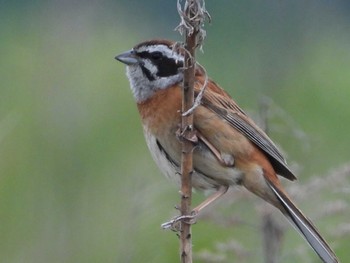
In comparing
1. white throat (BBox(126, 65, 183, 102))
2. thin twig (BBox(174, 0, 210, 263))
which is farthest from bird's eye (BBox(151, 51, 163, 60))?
thin twig (BBox(174, 0, 210, 263))

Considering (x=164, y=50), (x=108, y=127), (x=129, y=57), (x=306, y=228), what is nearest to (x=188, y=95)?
(x=164, y=50)

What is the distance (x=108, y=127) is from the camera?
36.2 feet

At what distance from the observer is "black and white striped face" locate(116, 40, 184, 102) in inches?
242

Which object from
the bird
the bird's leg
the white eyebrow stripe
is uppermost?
the white eyebrow stripe

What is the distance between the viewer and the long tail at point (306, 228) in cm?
610

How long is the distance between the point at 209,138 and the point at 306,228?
0.56 meters

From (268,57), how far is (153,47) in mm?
6049

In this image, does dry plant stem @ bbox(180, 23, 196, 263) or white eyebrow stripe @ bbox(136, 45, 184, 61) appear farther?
white eyebrow stripe @ bbox(136, 45, 184, 61)

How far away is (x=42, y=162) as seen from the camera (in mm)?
9102

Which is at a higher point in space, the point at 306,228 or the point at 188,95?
the point at 306,228

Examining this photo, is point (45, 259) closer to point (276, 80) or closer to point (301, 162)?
point (301, 162)

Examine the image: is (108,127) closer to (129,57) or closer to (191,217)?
(129,57)

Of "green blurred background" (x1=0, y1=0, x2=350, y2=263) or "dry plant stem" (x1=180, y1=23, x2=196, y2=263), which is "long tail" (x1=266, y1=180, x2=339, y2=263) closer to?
"green blurred background" (x1=0, y1=0, x2=350, y2=263)

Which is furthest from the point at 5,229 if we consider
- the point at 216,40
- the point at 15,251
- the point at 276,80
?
the point at 216,40
